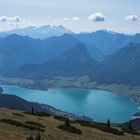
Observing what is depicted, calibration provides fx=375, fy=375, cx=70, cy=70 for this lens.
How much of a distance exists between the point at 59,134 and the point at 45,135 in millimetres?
2741

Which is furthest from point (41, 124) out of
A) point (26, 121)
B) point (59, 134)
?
point (59, 134)

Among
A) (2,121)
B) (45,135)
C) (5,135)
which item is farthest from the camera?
(2,121)

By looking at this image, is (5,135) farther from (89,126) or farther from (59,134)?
(89,126)

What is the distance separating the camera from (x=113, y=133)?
5375 cm

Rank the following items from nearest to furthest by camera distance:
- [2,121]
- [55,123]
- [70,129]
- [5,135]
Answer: [5,135], [2,121], [70,129], [55,123]

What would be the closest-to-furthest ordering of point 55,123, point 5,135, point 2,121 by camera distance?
1. point 5,135
2. point 2,121
3. point 55,123

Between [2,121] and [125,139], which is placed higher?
[2,121]

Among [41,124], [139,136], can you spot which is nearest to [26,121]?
[41,124]

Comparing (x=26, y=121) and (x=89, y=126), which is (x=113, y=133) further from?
(x=26, y=121)

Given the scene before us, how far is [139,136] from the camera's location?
55.0 m

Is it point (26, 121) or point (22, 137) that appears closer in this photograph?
point (22, 137)

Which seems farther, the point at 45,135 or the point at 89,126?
the point at 89,126

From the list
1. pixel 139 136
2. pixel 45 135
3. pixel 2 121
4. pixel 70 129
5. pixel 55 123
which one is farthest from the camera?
pixel 139 136

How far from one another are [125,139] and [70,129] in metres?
7.73
